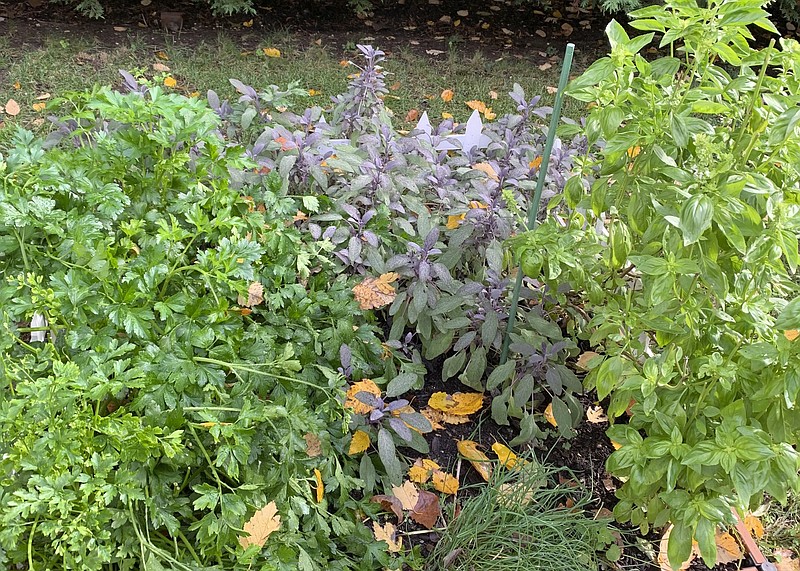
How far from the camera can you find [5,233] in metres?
1.80

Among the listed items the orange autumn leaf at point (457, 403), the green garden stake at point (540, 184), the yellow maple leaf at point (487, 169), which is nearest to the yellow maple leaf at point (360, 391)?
the orange autumn leaf at point (457, 403)

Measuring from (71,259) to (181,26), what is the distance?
3486mm

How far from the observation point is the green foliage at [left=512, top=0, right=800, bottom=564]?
4.82 ft

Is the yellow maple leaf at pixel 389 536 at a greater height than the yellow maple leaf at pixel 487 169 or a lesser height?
lesser

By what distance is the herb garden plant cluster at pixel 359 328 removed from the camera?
1489mm

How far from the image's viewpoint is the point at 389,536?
1943 millimetres

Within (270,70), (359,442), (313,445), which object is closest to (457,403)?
(359,442)

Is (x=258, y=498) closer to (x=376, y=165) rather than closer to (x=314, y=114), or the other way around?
(x=376, y=165)

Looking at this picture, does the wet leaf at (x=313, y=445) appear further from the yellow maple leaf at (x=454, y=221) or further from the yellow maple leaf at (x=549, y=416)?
the yellow maple leaf at (x=454, y=221)

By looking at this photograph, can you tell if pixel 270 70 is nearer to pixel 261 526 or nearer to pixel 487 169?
pixel 487 169

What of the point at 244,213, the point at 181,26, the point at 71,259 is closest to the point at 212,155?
the point at 244,213

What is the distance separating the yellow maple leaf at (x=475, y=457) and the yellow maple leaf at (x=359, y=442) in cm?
35

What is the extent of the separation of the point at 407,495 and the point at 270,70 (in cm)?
314

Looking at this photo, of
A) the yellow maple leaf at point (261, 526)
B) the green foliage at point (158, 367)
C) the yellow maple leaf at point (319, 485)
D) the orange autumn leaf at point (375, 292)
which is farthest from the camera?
the orange autumn leaf at point (375, 292)
